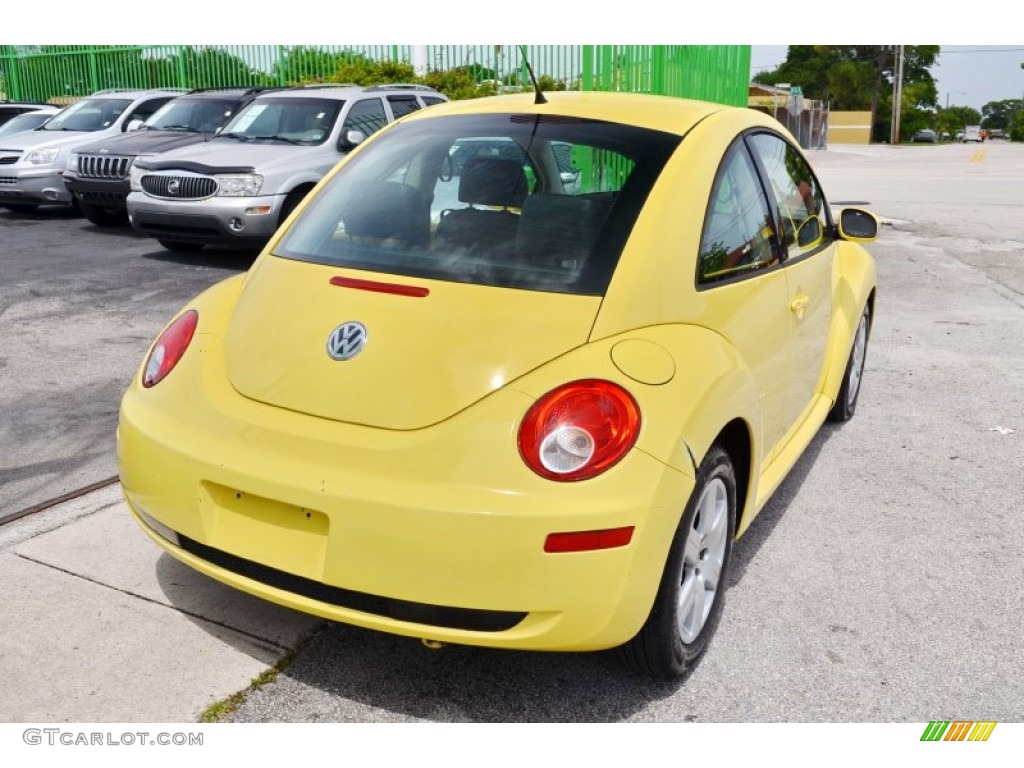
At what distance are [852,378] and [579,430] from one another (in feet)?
10.6

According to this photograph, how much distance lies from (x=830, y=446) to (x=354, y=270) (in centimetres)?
294

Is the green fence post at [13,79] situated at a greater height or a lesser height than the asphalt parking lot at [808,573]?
greater

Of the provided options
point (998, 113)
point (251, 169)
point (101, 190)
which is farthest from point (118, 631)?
point (998, 113)

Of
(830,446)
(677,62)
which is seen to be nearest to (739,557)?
(830,446)

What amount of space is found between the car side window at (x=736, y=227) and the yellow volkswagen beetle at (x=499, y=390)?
0.01 meters

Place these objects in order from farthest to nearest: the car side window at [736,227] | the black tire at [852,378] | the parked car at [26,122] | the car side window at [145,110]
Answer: the parked car at [26,122] → the car side window at [145,110] → the black tire at [852,378] → the car side window at [736,227]

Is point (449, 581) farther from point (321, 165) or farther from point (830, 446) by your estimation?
point (321, 165)

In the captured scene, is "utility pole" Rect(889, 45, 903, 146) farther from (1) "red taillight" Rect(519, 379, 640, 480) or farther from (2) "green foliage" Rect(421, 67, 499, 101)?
(1) "red taillight" Rect(519, 379, 640, 480)

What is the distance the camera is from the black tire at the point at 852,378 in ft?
17.5

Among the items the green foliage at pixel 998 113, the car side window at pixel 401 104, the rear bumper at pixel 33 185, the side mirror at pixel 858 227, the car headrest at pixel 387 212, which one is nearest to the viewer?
the car headrest at pixel 387 212

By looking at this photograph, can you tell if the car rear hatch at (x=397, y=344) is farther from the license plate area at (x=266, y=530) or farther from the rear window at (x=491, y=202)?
the license plate area at (x=266, y=530)

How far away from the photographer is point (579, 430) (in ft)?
8.70

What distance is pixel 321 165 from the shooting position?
10.3 meters

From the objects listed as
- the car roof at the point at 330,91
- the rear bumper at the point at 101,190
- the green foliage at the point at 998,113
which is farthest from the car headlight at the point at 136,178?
the green foliage at the point at 998,113
